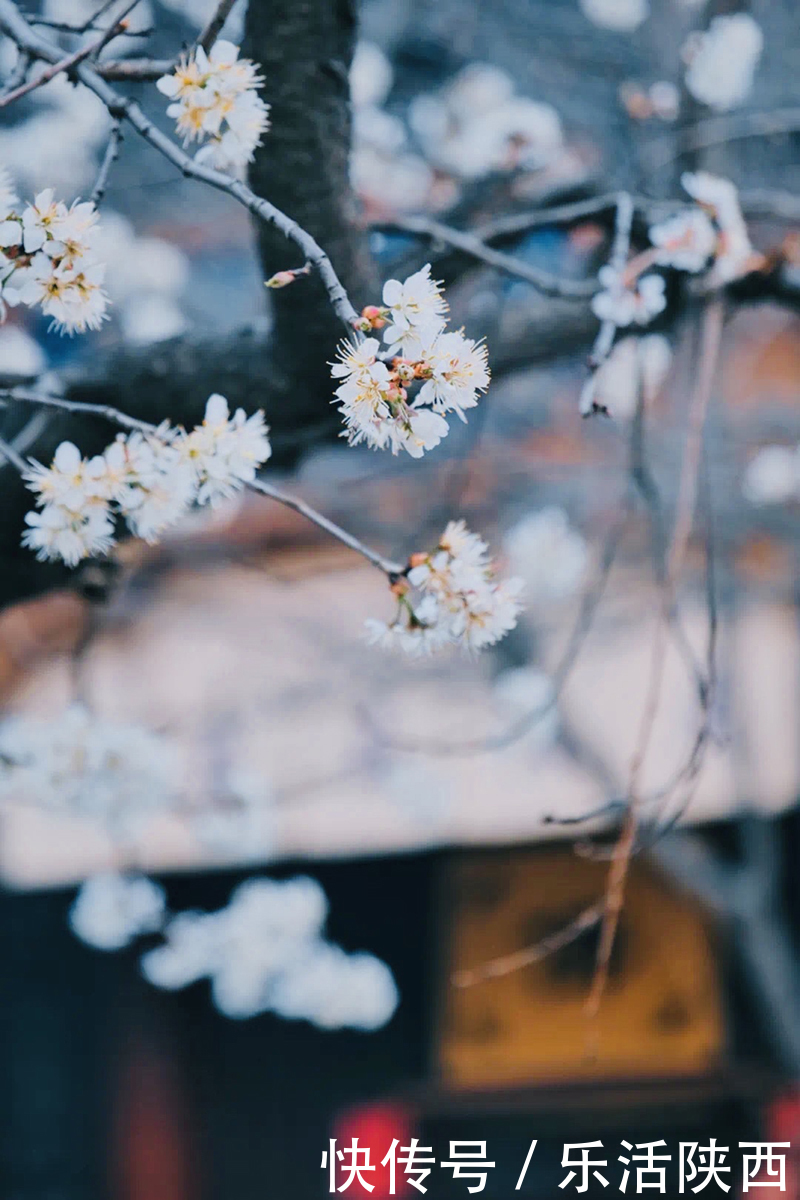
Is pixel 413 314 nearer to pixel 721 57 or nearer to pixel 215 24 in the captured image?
pixel 215 24

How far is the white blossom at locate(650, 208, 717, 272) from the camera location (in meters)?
1.73

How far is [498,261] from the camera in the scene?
63.2 inches

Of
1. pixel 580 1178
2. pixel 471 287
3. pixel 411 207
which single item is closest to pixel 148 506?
pixel 471 287

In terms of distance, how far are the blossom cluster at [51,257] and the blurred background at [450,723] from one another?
148 cm

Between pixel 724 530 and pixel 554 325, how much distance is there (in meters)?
2.10

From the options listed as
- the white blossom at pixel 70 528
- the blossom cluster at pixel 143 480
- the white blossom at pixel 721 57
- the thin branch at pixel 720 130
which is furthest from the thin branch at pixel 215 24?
the white blossom at pixel 721 57

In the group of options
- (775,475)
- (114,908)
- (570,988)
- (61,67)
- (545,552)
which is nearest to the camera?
(61,67)

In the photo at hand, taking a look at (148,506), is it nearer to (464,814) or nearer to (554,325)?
(554,325)

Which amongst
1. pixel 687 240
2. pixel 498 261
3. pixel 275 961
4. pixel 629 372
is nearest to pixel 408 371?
pixel 498 261

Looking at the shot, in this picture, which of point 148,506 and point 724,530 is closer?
point 148,506

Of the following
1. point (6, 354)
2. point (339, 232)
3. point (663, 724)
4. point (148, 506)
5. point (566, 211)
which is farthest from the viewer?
point (663, 724)

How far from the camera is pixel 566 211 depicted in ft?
6.11

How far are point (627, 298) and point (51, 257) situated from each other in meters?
0.98

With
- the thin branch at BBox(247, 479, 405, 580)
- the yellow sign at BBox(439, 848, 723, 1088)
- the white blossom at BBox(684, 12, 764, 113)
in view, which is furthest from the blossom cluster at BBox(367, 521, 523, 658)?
the yellow sign at BBox(439, 848, 723, 1088)
